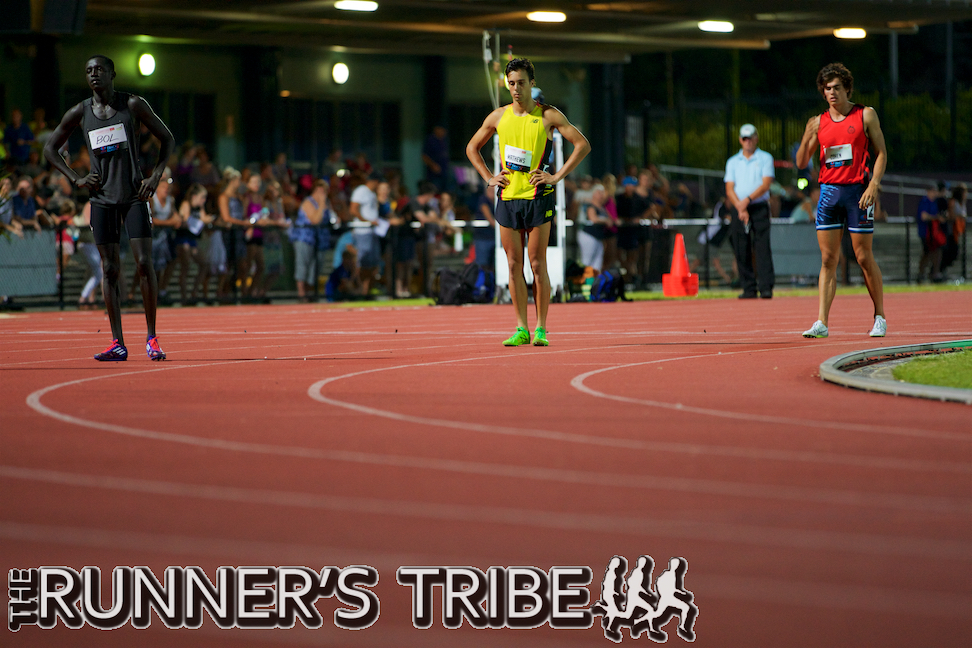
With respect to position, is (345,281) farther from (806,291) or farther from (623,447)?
(623,447)

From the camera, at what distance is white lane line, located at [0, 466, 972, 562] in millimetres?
4305

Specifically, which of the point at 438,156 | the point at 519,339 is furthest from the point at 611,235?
the point at 519,339

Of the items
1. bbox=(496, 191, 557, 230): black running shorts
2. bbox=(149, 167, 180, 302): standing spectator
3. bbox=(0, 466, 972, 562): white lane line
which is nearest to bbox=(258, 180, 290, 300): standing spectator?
bbox=(149, 167, 180, 302): standing spectator

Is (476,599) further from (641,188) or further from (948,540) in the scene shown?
(641,188)

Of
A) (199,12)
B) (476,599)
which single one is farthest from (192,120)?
(476,599)

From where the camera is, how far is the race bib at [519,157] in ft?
38.5

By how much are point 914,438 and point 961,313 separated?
1053 cm

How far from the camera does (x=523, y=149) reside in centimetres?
1174

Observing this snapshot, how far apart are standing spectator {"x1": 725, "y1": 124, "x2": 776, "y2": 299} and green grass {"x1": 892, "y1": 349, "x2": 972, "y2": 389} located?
34.5ft

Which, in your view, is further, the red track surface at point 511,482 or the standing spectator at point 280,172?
the standing spectator at point 280,172

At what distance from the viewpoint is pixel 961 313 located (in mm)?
16266

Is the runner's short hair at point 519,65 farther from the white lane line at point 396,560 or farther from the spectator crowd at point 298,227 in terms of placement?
the spectator crowd at point 298,227

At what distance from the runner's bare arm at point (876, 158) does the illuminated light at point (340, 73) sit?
824 inches

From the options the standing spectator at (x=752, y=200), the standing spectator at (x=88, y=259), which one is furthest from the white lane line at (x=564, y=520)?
the standing spectator at (x=752, y=200)
